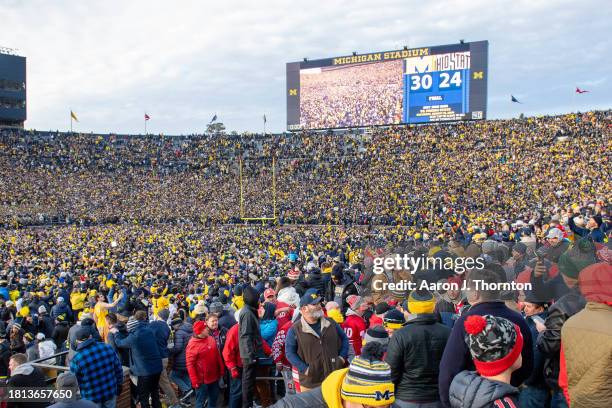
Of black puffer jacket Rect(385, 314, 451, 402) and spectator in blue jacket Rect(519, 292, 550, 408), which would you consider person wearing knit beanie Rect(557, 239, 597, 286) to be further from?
black puffer jacket Rect(385, 314, 451, 402)

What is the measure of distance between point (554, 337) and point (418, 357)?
94 centimetres

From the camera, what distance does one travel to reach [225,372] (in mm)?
5910

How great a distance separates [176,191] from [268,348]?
41929 mm

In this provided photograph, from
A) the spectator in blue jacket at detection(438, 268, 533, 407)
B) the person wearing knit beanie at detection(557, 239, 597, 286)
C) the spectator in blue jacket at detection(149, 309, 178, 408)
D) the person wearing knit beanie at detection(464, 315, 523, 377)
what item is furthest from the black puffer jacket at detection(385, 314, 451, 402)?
the spectator in blue jacket at detection(149, 309, 178, 408)

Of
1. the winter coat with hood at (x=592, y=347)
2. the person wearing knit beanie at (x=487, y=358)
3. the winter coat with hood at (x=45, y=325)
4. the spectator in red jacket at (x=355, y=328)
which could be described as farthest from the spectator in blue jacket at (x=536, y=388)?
the winter coat with hood at (x=45, y=325)

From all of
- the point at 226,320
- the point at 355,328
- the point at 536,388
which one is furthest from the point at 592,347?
the point at 226,320

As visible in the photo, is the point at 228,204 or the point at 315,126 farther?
the point at 315,126

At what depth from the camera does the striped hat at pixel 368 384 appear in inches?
95.9

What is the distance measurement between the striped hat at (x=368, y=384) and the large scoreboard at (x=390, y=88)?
131ft

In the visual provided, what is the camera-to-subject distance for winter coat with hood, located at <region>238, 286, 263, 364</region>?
5.21m

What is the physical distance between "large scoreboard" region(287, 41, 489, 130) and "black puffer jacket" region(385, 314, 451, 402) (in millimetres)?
38603

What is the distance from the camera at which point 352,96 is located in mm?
44688

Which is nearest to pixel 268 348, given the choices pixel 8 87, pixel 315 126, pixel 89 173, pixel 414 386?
pixel 414 386

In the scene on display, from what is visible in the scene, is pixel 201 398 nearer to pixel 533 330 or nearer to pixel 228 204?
pixel 533 330
